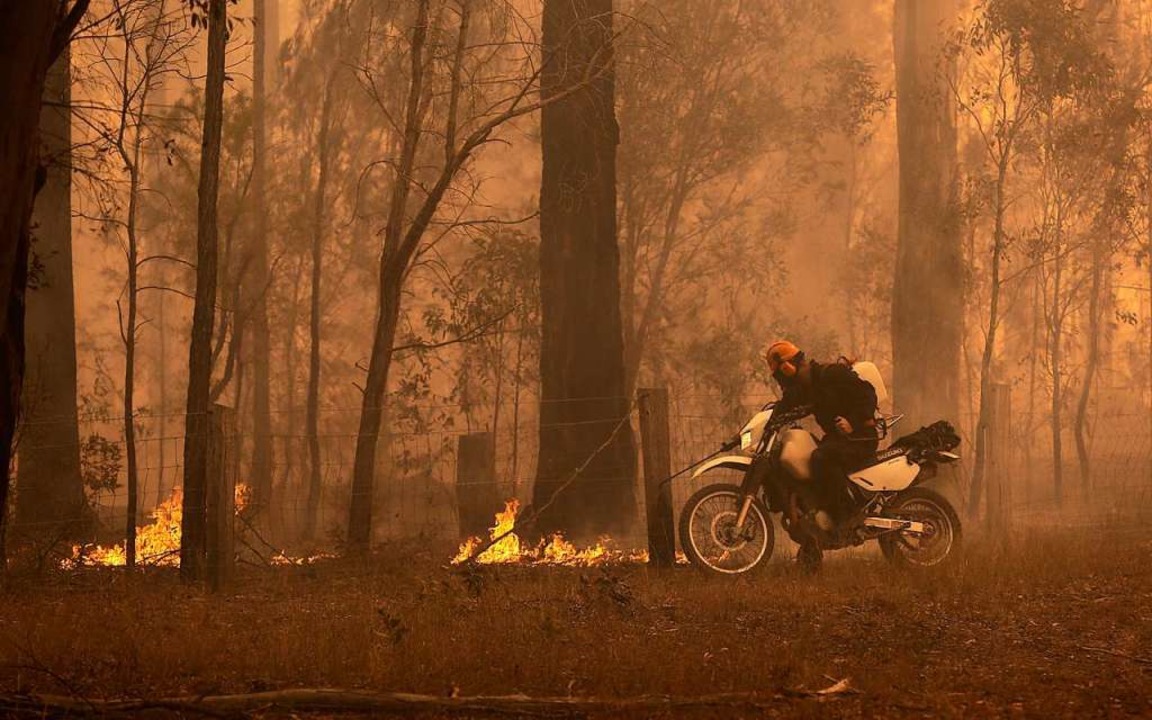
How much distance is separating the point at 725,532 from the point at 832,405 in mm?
1222

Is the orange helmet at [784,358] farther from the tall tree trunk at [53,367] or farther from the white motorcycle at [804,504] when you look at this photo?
the tall tree trunk at [53,367]

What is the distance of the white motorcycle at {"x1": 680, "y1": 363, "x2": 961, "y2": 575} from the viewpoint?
10.5m

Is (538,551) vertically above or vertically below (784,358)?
below

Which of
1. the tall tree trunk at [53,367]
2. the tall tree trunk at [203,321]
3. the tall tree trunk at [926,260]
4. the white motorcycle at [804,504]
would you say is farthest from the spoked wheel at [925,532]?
the tall tree trunk at [926,260]

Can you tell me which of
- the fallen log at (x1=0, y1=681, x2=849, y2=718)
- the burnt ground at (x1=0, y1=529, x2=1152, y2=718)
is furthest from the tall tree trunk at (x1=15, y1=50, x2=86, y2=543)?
the fallen log at (x1=0, y1=681, x2=849, y2=718)

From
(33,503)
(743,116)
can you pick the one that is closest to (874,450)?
(33,503)

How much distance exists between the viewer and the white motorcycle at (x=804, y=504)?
10547 millimetres

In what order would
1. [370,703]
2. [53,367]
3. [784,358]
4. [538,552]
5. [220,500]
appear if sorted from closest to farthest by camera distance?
[370,703]
[220,500]
[784,358]
[538,552]
[53,367]

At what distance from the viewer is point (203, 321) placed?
1149 cm

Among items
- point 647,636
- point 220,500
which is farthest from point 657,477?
point 220,500

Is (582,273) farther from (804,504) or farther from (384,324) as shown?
(804,504)

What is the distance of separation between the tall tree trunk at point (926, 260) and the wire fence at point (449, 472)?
1.32 meters

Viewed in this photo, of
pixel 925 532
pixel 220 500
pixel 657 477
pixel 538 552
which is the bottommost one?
pixel 538 552

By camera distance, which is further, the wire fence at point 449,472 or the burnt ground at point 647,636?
the wire fence at point 449,472
